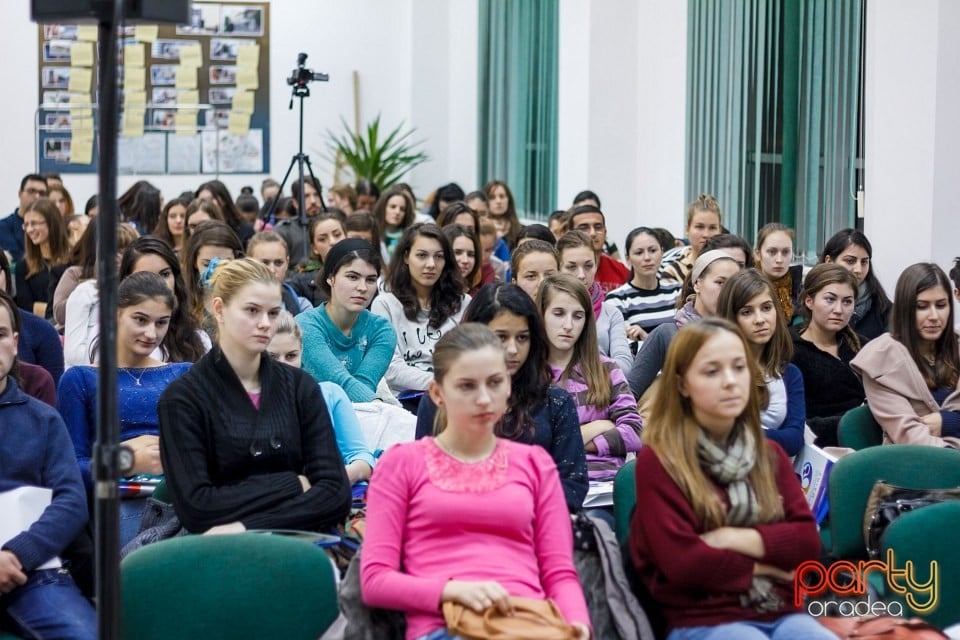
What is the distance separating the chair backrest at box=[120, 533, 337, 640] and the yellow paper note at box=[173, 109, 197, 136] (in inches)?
379

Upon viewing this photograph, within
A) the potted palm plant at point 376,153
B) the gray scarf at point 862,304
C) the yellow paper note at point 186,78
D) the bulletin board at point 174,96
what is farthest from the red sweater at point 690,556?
the yellow paper note at point 186,78

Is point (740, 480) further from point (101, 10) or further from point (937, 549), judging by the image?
point (101, 10)

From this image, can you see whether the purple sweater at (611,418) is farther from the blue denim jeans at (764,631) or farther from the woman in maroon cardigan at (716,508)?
the blue denim jeans at (764,631)

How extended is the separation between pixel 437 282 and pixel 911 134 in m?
1.91

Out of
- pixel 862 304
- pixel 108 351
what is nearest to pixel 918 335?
pixel 862 304

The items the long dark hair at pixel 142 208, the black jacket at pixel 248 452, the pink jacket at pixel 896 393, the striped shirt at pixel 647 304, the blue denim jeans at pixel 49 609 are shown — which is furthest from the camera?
the long dark hair at pixel 142 208

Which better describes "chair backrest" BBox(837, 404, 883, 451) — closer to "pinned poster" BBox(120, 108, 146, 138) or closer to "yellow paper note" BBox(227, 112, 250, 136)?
"yellow paper note" BBox(227, 112, 250, 136)

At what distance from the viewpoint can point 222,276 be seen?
3.12 metres

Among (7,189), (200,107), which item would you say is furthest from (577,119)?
(7,189)

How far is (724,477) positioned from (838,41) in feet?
12.2

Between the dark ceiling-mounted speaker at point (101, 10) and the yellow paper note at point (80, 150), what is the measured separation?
9801 mm

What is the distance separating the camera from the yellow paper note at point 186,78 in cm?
1160

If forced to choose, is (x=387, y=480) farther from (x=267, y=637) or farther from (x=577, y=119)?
(x=577, y=119)

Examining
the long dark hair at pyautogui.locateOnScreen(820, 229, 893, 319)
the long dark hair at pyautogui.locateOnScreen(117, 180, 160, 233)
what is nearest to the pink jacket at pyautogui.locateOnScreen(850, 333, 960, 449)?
the long dark hair at pyautogui.locateOnScreen(820, 229, 893, 319)
